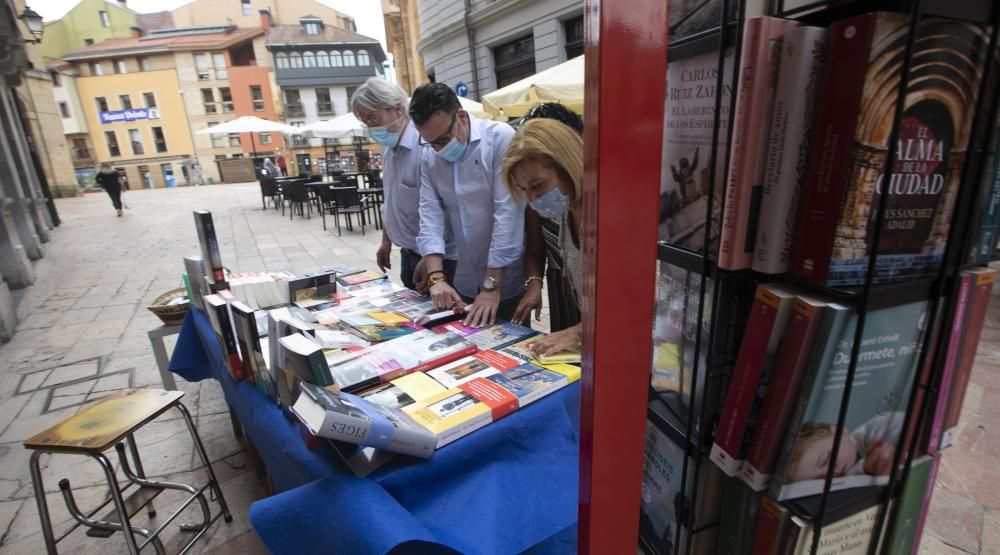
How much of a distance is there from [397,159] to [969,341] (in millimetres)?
2532

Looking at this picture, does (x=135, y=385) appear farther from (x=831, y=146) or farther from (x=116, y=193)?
(x=116, y=193)

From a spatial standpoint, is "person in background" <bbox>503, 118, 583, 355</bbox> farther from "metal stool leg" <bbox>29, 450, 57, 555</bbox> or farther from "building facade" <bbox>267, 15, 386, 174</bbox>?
"building facade" <bbox>267, 15, 386, 174</bbox>

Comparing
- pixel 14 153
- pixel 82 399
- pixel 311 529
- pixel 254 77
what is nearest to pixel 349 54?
pixel 254 77

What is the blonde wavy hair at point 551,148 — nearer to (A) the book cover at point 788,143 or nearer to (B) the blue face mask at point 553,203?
(B) the blue face mask at point 553,203

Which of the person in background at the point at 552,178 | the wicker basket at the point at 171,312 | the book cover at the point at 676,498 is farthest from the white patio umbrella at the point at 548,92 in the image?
the book cover at the point at 676,498

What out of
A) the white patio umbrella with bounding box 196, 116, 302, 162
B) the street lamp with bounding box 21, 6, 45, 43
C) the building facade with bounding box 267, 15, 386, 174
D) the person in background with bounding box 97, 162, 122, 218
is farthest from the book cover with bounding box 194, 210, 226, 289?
the building facade with bounding box 267, 15, 386, 174

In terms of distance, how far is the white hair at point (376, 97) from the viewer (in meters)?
2.53

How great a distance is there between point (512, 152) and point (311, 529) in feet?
3.72

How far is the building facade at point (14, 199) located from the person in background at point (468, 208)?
493 centimetres

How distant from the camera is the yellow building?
32938 mm

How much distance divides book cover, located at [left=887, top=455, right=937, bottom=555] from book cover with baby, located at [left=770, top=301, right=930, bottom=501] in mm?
57

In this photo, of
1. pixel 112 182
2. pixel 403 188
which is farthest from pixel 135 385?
pixel 112 182

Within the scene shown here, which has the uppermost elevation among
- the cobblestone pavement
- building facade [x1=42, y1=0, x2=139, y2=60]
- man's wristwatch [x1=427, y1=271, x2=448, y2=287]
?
building facade [x1=42, y1=0, x2=139, y2=60]

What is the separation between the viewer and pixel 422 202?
2365 mm
